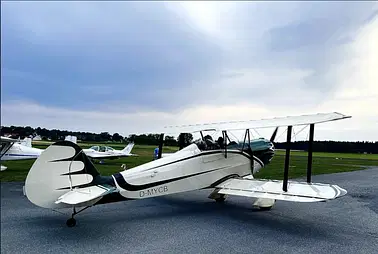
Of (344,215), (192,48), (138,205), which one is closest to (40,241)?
(138,205)

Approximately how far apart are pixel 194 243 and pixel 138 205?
2.01 metres

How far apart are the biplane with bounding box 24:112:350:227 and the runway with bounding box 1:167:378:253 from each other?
→ 30 centimetres

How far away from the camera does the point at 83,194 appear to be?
328 centimetres

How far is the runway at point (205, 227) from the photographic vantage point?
9.20 feet

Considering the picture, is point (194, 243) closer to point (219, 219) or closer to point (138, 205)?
point (219, 219)

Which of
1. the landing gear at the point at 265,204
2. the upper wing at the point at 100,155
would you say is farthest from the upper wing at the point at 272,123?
the upper wing at the point at 100,155

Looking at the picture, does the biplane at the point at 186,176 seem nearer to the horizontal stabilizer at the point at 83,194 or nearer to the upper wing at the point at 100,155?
the horizontal stabilizer at the point at 83,194

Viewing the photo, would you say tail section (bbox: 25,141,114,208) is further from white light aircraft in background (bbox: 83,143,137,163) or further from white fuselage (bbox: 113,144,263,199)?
white light aircraft in background (bbox: 83,143,137,163)

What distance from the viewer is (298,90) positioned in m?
3.31

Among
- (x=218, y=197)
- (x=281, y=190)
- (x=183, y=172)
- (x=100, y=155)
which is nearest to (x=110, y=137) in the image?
(x=183, y=172)

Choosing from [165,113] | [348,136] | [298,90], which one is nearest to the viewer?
[348,136]

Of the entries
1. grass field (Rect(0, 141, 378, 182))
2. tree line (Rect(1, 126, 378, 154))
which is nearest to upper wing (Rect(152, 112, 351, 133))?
tree line (Rect(1, 126, 378, 154))

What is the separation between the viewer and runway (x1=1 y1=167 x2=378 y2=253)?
2.80 metres

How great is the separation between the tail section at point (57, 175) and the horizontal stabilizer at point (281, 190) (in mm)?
2046
